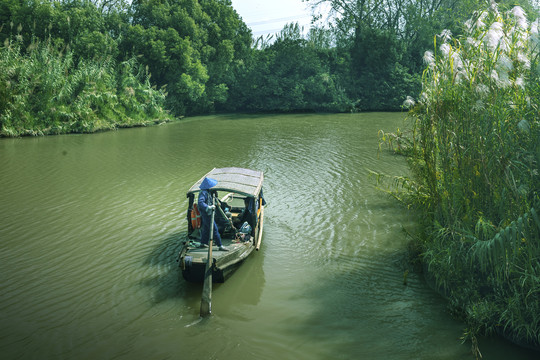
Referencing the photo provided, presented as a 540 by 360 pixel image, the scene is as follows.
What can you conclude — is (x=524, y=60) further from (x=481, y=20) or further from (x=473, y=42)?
(x=481, y=20)

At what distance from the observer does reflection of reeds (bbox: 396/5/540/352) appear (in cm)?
571

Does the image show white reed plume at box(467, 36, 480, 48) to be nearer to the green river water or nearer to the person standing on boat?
the green river water

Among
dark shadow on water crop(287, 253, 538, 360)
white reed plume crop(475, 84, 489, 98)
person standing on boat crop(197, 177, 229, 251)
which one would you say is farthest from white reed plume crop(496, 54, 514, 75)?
person standing on boat crop(197, 177, 229, 251)

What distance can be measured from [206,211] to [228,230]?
117cm

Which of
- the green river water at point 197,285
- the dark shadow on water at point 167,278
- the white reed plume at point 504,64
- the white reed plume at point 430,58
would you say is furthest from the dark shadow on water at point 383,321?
the white reed plume at point 430,58

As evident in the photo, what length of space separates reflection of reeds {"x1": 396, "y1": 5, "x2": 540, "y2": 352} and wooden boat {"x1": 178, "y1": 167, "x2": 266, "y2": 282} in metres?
3.82

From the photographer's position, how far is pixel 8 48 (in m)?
25.8

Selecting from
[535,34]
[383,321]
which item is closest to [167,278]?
[383,321]

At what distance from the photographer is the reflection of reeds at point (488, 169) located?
5715 mm

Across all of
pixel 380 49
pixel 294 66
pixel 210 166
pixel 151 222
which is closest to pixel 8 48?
pixel 210 166

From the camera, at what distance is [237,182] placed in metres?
10.0

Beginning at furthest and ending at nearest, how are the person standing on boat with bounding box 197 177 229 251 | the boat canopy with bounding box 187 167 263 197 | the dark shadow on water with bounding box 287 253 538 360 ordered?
the boat canopy with bounding box 187 167 263 197, the person standing on boat with bounding box 197 177 229 251, the dark shadow on water with bounding box 287 253 538 360

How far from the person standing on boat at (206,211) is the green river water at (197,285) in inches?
38.1

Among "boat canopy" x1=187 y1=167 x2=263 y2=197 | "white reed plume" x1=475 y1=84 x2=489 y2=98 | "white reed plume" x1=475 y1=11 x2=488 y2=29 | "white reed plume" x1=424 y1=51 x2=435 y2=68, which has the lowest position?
"boat canopy" x1=187 y1=167 x2=263 y2=197
